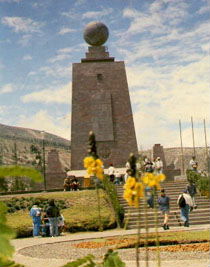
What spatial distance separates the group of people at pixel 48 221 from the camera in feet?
59.0

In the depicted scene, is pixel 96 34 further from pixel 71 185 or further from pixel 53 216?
pixel 53 216

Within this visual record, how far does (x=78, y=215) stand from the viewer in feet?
66.2

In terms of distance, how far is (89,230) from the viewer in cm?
1895

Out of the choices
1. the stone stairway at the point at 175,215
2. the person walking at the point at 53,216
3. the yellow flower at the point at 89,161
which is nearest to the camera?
the yellow flower at the point at 89,161

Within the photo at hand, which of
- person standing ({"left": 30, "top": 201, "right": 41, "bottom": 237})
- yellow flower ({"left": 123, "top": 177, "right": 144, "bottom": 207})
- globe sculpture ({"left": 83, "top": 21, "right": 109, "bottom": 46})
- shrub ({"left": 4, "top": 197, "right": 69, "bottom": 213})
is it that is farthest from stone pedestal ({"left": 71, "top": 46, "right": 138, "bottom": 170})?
yellow flower ({"left": 123, "top": 177, "right": 144, "bottom": 207})

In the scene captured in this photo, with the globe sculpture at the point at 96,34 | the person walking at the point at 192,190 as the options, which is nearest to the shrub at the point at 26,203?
the person walking at the point at 192,190

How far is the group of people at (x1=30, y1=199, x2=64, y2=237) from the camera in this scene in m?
18.0

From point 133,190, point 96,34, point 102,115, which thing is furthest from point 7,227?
point 96,34

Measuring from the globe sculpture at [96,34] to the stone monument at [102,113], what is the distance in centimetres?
169

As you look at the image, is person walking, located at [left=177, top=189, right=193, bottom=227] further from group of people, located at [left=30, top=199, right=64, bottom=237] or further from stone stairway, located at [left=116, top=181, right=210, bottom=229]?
group of people, located at [left=30, top=199, right=64, bottom=237]

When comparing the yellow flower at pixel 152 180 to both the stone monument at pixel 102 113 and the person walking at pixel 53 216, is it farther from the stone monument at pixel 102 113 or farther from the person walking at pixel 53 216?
the stone monument at pixel 102 113

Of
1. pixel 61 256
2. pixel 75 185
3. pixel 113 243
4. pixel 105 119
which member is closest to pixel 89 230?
pixel 113 243

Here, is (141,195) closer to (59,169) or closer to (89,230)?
(89,230)

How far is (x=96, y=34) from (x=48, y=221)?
63.9 feet
